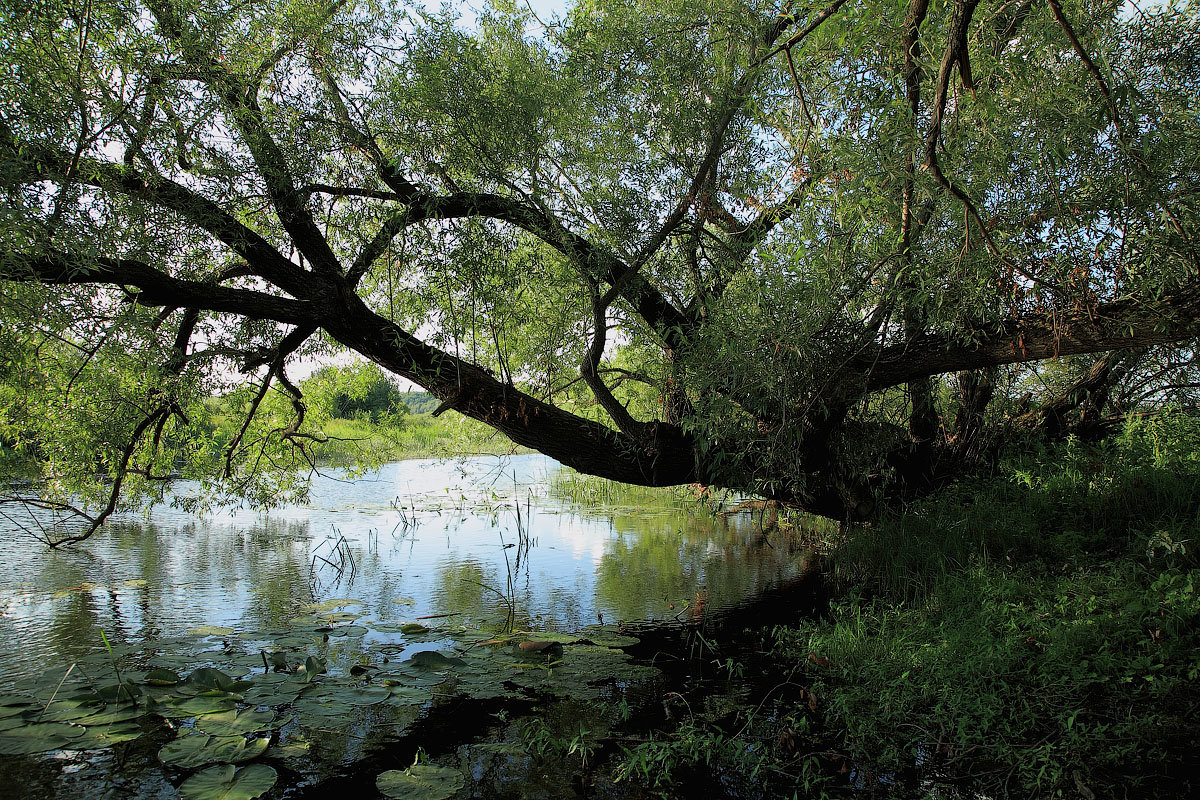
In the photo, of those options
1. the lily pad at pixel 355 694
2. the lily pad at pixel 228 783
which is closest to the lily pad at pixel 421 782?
the lily pad at pixel 228 783

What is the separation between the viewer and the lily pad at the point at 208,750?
3.32 metres

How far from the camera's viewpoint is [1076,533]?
5.40 meters

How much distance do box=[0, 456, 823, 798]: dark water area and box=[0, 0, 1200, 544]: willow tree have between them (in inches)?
44.0

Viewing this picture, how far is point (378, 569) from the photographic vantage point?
26.3ft

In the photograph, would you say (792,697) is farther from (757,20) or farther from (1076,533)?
(757,20)

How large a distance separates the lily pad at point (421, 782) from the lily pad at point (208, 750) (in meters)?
0.67

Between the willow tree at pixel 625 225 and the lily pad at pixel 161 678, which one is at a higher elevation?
the willow tree at pixel 625 225

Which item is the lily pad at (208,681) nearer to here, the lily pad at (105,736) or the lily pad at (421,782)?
the lily pad at (105,736)

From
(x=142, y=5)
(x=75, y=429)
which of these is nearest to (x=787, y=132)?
(x=142, y=5)

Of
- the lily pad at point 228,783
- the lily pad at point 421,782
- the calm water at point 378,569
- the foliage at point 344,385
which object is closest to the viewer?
the lily pad at point 228,783

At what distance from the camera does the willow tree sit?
157 inches

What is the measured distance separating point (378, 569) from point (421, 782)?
5032 millimetres

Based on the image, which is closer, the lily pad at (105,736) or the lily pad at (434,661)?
the lily pad at (105,736)

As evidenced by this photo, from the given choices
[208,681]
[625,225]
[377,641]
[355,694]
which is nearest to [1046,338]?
[625,225]
